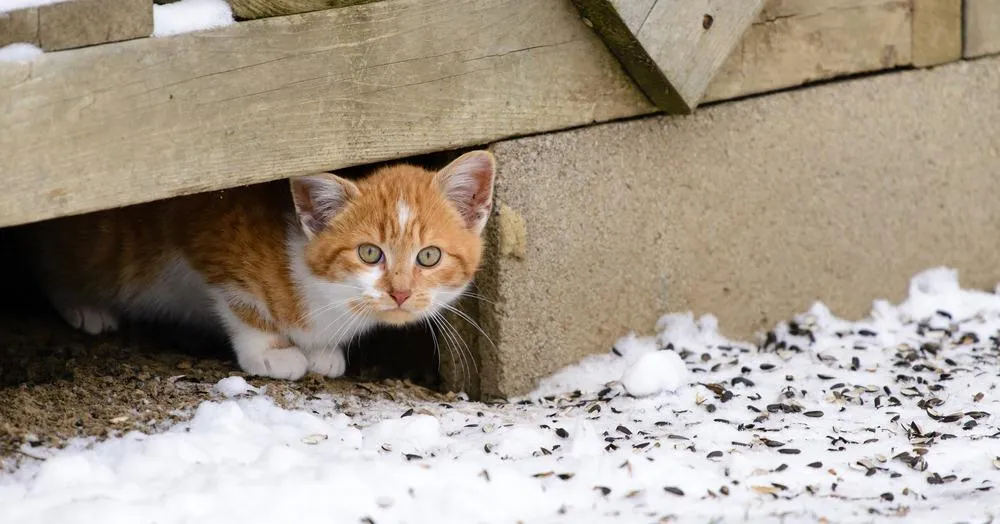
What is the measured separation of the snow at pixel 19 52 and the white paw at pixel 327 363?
1646 mm

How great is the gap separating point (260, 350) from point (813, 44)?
2.29 metres

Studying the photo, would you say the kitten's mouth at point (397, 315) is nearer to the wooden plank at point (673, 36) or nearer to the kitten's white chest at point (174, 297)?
the kitten's white chest at point (174, 297)

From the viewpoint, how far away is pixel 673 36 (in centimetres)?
392

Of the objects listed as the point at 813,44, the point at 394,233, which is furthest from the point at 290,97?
the point at 813,44

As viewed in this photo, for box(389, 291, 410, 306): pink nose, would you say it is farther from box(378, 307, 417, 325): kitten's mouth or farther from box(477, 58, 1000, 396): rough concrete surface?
box(477, 58, 1000, 396): rough concrete surface

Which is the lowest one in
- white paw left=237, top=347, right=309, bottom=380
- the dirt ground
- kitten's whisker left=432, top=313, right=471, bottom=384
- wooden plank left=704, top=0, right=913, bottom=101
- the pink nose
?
the dirt ground

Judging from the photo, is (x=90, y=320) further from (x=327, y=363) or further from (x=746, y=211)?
(x=746, y=211)

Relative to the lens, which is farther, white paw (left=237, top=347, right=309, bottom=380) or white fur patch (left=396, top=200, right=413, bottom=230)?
white paw (left=237, top=347, right=309, bottom=380)

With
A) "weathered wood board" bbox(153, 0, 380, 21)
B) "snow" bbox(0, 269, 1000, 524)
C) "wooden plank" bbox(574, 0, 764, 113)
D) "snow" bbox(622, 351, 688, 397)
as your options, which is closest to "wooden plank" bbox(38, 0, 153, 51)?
"weathered wood board" bbox(153, 0, 380, 21)

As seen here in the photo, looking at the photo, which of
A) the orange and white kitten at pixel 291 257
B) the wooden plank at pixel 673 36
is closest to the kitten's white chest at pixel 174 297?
the orange and white kitten at pixel 291 257

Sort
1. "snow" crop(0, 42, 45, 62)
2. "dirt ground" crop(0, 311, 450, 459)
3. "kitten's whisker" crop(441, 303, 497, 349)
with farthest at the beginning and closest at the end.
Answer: "kitten's whisker" crop(441, 303, 497, 349) < "dirt ground" crop(0, 311, 450, 459) < "snow" crop(0, 42, 45, 62)

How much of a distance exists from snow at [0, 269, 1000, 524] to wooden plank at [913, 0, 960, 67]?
1.11 m

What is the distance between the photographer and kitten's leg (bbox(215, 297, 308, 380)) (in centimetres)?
415

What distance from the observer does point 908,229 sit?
4.90 m
